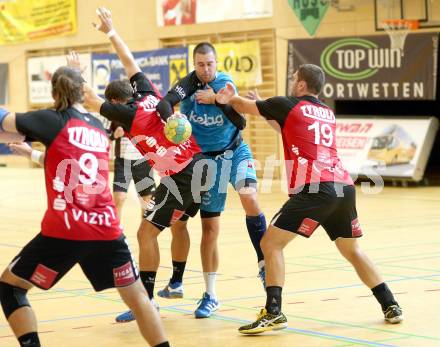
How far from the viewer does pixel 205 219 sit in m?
8.31

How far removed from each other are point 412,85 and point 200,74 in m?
13.2

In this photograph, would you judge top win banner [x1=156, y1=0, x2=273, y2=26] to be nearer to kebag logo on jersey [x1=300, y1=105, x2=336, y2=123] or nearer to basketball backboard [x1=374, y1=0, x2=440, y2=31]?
basketball backboard [x1=374, y1=0, x2=440, y2=31]

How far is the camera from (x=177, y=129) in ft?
24.1

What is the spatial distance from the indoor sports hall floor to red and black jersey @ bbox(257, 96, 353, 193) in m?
1.21

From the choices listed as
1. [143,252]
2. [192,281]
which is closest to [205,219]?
[143,252]

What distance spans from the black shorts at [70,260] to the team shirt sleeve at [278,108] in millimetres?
1914

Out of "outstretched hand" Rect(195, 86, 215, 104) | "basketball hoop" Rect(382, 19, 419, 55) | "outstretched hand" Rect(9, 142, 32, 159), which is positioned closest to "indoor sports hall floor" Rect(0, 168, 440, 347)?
"outstretched hand" Rect(9, 142, 32, 159)

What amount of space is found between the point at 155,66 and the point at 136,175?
1438cm

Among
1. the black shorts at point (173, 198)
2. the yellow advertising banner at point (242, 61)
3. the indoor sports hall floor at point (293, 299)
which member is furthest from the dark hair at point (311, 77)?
the yellow advertising banner at point (242, 61)

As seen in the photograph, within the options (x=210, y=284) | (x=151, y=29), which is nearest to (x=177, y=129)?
(x=210, y=284)

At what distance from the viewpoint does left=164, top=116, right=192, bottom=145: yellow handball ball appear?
733 centimetres

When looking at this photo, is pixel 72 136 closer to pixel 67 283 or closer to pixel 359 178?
pixel 67 283

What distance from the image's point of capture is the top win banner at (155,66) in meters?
26.2

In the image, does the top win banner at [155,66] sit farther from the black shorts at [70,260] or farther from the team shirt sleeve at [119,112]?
the black shorts at [70,260]
